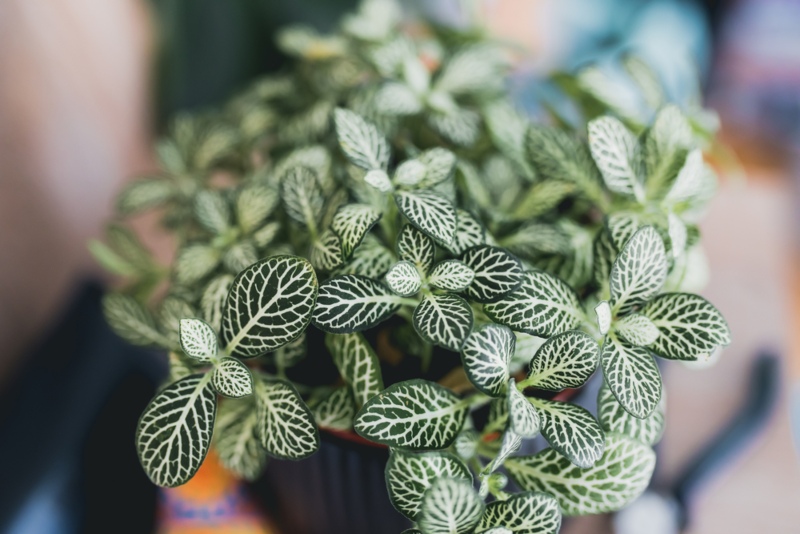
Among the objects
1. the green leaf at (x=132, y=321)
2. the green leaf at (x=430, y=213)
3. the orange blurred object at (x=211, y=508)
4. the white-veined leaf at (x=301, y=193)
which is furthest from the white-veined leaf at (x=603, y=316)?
the orange blurred object at (x=211, y=508)

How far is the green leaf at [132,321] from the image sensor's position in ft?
1.64

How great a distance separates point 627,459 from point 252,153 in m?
0.48

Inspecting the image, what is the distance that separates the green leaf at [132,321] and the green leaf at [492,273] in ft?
0.82

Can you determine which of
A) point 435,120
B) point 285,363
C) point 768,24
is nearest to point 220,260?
point 285,363

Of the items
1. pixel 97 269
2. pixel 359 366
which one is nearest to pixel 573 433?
pixel 359 366

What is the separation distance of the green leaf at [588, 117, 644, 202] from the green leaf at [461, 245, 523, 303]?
0.11 meters

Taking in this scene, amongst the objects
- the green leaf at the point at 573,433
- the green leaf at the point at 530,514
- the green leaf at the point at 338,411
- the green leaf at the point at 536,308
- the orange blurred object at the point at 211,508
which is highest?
the green leaf at the point at 536,308

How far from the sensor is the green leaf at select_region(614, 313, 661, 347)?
0.42m

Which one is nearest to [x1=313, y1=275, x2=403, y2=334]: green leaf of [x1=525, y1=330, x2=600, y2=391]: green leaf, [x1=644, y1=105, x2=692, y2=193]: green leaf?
[x1=525, y1=330, x2=600, y2=391]: green leaf

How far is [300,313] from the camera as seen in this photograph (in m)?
0.39

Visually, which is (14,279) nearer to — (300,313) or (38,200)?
(38,200)

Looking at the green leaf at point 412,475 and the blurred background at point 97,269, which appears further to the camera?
the blurred background at point 97,269

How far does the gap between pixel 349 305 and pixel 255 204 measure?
0.15 meters

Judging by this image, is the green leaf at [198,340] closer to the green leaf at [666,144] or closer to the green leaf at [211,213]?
the green leaf at [211,213]
